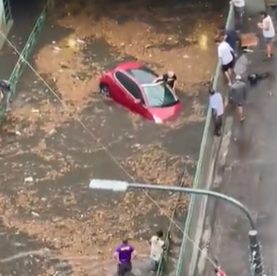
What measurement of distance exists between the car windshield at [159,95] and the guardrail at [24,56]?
12.5 ft

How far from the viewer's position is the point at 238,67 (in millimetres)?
30266

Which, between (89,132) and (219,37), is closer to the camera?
(89,132)

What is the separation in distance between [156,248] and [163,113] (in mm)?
6704

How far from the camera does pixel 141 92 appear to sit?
97.5 ft

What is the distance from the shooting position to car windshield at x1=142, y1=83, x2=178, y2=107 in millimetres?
29609

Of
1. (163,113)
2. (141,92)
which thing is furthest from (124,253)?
(141,92)

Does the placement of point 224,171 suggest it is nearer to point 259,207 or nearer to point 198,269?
point 259,207

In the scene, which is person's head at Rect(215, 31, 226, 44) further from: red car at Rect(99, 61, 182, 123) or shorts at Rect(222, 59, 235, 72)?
shorts at Rect(222, 59, 235, 72)

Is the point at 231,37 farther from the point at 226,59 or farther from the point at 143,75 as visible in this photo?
the point at 143,75

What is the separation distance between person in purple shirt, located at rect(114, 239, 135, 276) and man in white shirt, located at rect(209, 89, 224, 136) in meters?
4.90

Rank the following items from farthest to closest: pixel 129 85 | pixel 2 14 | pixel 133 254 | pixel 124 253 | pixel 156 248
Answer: pixel 2 14
pixel 129 85
pixel 133 254
pixel 156 248
pixel 124 253

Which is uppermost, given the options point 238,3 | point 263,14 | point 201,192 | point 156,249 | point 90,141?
point 201,192

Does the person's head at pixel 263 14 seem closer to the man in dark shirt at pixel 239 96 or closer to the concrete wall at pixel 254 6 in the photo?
the concrete wall at pixel 254 6

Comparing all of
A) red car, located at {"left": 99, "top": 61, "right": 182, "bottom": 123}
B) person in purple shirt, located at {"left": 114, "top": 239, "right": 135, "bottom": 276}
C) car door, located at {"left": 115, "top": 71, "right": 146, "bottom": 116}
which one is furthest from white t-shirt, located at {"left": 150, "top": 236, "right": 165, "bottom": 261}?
car door, located at {"left": 115, "top": 71, "right": 146, "bottom": 116}
